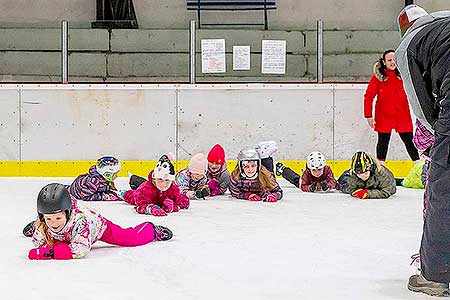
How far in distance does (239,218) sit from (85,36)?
16.8 feet

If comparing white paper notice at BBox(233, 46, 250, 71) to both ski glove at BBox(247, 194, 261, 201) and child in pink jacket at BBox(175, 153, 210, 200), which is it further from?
ski glove at BBox(247, 194, 261, 201)

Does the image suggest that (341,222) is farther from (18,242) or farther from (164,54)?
(164,54)

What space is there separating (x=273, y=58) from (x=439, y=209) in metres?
7.41

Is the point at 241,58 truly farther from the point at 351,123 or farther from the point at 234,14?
the point at 234,14

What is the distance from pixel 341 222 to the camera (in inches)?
247

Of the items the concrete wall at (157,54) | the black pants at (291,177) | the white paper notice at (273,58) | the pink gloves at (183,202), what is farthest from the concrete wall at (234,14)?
the pink gloves at (183,202)

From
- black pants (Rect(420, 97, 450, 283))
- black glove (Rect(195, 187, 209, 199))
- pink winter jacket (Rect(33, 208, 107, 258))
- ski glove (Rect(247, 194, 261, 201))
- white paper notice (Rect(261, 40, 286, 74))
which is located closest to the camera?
black pants (Rect(420, 97, 450, 283))

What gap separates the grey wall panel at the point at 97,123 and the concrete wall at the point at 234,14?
3.51 metres

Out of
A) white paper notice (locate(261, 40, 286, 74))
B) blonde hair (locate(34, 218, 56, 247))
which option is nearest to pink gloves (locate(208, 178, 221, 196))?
white paper notice (locate(261, 40, 286, 74))

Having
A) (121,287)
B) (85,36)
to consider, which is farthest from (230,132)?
(121,287)

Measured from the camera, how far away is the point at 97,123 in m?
10.0

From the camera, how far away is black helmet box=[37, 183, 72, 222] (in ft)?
14.0

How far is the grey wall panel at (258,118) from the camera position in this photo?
397 inches

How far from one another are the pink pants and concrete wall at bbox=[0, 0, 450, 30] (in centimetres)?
855
